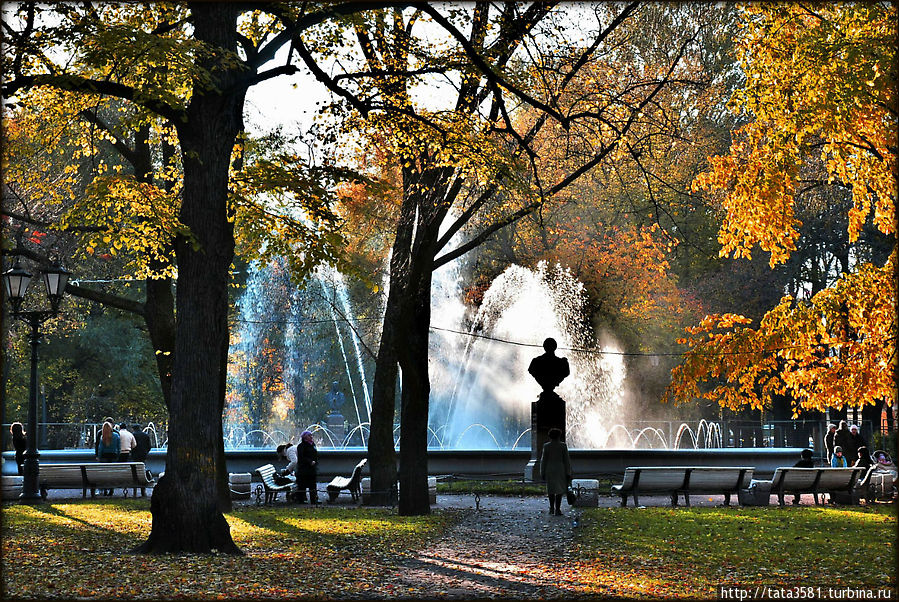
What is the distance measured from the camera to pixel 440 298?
134ft

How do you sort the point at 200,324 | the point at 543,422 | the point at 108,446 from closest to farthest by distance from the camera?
the point at 200,324 < the point at 543,422 < the point at 108,446

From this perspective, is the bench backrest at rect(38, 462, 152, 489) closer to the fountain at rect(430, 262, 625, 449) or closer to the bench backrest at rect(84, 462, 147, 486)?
the bench backrest at rect(84, 462, 147, 486)

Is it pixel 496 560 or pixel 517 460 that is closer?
pixel 496 560

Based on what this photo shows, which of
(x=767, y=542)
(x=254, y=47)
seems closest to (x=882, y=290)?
(x=767, y=542)

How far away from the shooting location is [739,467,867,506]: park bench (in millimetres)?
18719

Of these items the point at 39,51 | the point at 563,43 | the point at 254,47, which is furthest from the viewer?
the point at 563,43

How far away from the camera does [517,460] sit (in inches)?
894

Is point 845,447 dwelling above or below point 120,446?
below

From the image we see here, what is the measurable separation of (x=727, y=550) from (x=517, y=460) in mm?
11272

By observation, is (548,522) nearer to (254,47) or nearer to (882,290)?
(882,290)

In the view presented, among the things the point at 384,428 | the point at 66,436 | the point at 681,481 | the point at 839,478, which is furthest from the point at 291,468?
the point at 66,436

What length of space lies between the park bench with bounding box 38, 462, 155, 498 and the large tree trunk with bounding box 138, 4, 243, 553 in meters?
8.77

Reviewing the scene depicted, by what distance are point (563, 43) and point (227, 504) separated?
30.8ft

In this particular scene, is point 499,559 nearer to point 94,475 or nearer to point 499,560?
point 499,560
